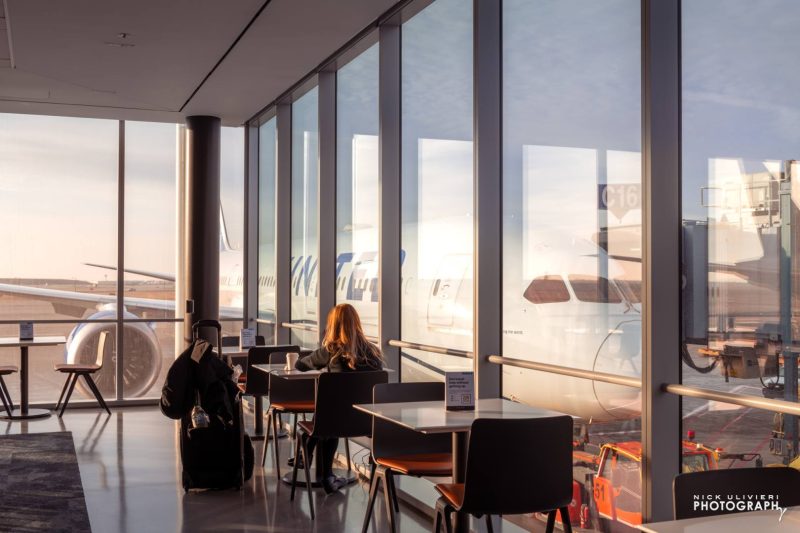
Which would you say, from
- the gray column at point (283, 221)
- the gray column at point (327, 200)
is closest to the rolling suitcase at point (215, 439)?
the gray column at point (327, 200)

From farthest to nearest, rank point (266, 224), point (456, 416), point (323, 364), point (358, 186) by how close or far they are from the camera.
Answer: point (266, 224)
point (358, 186)
point (323, 364)
point (456, 416)

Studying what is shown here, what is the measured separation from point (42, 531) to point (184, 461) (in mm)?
1150

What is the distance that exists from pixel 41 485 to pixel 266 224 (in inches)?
177

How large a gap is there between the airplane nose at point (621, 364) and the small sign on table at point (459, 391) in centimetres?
61

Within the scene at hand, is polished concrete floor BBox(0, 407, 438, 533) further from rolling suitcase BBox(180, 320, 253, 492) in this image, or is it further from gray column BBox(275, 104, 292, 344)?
gray column BBox(275, 104, 292, 344)

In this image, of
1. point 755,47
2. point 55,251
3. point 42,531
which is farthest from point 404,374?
point 55,251

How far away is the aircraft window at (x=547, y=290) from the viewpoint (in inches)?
165

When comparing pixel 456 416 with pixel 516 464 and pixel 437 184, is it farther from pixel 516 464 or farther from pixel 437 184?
pixel 437 184

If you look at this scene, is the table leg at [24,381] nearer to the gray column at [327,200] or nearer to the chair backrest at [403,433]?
the gray column at [327,200]

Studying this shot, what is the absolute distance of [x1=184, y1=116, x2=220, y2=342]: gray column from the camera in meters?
9.27

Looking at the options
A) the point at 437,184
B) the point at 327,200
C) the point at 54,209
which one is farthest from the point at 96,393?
the point at 437,184

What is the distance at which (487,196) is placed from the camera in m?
4.69

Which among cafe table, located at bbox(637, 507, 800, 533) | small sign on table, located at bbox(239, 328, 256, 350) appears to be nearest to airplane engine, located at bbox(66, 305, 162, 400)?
small sign on table, located at bbox(239, 328, 256, 350)

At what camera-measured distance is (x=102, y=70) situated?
738 centimetres
